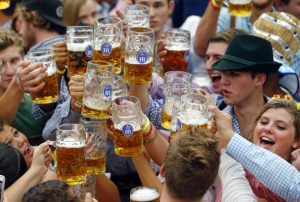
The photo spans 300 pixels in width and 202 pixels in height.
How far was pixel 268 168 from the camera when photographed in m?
3.38

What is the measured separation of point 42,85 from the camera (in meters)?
3.98

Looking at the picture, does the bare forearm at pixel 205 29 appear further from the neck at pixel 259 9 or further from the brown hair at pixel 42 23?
the brown hair at pixel 42 23

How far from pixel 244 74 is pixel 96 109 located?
1.15 metres

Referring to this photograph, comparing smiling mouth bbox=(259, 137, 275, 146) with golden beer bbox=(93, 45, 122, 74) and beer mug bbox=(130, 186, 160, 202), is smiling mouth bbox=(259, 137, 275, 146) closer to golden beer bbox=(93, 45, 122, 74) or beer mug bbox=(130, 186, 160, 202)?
beer mug bbox=(130, 186, 160, 202)

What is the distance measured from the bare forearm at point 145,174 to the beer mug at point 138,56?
43 centimetres

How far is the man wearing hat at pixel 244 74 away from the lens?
4297 millimetres

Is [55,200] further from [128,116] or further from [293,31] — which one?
[293,31]

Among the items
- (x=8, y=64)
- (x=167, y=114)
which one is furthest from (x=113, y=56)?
(x=8, y=64)

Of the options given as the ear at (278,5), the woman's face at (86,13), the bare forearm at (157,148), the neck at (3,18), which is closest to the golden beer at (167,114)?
the bare forearm at (157,148)

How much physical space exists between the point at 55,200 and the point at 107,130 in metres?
1.02

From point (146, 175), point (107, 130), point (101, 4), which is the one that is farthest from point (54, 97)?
point (101, 4)

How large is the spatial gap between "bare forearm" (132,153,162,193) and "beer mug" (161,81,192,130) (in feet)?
0.75

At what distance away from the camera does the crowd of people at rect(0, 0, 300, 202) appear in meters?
2.99

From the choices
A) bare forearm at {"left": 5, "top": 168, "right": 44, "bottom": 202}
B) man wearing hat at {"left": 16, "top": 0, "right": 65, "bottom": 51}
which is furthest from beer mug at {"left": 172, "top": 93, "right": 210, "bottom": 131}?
man wearing hat at {"left": 16, "top": 0, "right": 65, "bottom": 51}
